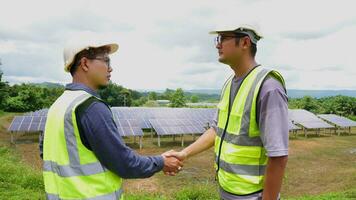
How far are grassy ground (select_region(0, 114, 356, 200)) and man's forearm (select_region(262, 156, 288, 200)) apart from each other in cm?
489

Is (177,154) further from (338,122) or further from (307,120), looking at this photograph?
(338,122)

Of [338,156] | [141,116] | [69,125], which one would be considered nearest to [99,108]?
[69,125]

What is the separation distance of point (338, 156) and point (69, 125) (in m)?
19.3

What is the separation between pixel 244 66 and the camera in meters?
2.53

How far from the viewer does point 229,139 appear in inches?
97.6

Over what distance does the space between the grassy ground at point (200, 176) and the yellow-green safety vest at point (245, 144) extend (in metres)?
4.65

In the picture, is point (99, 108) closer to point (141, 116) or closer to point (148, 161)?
point (148, 161)

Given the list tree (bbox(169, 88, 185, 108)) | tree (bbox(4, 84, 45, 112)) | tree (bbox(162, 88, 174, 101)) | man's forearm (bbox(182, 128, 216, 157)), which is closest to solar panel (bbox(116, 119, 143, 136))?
tree (bbox(4, 84, 45, 112))

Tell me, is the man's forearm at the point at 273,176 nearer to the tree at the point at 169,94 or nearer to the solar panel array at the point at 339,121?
the solar panel array at the point at 339,121

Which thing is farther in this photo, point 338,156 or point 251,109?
point 338,156

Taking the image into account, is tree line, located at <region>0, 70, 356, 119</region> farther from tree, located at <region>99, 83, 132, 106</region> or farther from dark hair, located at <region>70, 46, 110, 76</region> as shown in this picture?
dark hair, located at <region>70, 46, 110, 76</region>

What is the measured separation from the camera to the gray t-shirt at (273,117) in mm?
2121

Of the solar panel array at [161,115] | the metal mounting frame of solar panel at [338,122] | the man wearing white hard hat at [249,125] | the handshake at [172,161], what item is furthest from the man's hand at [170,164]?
the metal mounting frame of solar panel at [338,122]

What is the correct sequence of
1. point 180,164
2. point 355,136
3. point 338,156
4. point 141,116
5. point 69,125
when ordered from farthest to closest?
1. point 355,136
2. point 141,116
3. point 338,156
4. point 180,164
5. point 69,125
